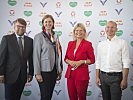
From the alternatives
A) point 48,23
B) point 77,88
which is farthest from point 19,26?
point 77,88

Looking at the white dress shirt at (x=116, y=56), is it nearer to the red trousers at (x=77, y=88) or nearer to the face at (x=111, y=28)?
the face at (x=111, y=28)

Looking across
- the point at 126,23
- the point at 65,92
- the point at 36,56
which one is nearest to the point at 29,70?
the point at 36,56

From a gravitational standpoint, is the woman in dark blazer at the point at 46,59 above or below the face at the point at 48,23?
below

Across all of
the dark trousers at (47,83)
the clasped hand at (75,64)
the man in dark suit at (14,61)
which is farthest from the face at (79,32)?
the man in dark suit at (14,61)

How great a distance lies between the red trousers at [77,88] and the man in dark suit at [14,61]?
1.94 ft

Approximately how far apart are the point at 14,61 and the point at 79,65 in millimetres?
769

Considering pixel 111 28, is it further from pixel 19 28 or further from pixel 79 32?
pixel 19 28

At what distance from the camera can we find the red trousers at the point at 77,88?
8.92 feet

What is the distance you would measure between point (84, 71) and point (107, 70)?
10.9 inches

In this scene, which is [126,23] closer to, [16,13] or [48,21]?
[48,21]

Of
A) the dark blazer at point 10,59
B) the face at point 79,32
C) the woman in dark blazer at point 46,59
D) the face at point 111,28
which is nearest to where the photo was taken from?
the dark blazer at point 10,59

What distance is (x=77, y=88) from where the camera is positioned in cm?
273

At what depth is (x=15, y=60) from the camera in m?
2.45

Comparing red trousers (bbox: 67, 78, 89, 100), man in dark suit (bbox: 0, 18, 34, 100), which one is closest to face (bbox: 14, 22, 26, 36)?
man in dark suit (bbox: 0, 18, 34, 100)
